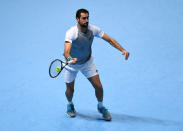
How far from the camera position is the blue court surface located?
4684mm

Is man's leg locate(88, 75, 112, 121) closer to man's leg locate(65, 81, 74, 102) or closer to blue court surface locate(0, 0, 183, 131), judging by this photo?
blue court surface locate(0, 0, 183, 131)

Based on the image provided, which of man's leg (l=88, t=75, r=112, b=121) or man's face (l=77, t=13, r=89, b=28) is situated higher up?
man's face (l=77, t=13, r=89, b=28)

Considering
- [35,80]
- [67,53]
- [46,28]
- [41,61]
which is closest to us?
[67,53]

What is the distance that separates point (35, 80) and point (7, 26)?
2.58 meters

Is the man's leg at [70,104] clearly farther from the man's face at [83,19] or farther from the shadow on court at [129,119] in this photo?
the man's face at [83,19]

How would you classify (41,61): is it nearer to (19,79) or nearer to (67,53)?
(19,79)

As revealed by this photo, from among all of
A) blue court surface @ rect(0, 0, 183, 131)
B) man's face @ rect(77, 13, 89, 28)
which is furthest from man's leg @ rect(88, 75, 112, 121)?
man's face @ rect(77, 13, 89, 28)

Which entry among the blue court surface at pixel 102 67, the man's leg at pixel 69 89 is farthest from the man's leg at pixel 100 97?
the man's leg at pixel 69 89

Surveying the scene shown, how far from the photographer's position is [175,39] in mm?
→ 6492

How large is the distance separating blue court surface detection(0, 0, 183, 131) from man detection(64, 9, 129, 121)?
44cm

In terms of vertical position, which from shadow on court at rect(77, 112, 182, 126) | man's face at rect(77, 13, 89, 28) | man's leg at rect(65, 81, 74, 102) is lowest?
shadow on court at rect(77, 112, 182, 126)

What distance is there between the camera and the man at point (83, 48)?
399cm

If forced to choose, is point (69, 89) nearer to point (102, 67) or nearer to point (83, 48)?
point (83, 48)

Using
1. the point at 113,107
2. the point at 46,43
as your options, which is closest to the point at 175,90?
the point at 113,107
